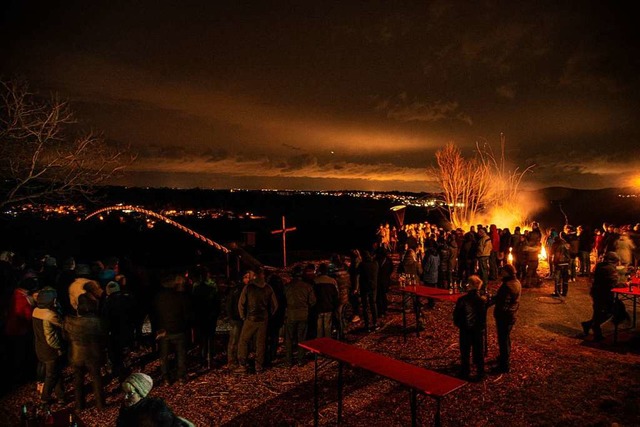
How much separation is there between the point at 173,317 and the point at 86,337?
129 cm

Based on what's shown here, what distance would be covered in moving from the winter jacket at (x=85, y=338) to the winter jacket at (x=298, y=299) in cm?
312

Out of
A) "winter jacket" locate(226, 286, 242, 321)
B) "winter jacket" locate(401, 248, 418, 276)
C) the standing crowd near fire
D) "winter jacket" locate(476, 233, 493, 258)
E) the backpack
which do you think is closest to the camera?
the standing crowd near fire

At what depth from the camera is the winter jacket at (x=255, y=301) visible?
7668 mm

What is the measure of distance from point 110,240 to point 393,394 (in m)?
48.0

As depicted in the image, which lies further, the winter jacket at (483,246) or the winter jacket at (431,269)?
the winter jacket at (483,246)

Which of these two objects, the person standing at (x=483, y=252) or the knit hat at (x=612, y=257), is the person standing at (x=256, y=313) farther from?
the person standing at (x=483, y=252)

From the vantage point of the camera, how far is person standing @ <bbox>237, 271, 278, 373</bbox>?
7.68m

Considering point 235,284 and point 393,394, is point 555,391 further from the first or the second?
point 235,284

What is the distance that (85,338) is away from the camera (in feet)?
20.9

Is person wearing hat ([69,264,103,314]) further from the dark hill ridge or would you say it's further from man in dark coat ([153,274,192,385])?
the dark hill ridge

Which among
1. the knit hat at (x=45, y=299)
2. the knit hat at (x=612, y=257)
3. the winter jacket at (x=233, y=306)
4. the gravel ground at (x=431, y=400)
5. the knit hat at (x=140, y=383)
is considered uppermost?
the knit hat at (x=612, y=257)

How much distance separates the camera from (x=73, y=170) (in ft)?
41.1

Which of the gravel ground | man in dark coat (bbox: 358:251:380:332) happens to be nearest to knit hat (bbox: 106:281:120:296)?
the gravel ground

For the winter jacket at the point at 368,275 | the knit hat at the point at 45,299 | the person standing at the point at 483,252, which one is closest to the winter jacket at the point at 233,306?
the knit hat at the point at 45,299
